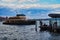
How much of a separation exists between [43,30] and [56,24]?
2.09 meters

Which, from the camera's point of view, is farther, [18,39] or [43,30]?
[43,30]

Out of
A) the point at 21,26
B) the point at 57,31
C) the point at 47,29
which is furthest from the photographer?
the point at 21,26

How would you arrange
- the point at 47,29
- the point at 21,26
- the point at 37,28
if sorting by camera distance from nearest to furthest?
the point at 47,29 → the point at 37,28 → the point at 21,26

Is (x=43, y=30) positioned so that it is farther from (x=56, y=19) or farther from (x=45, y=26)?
(x=56, y=19)

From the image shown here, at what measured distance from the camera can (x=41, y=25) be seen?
1515 centimetres

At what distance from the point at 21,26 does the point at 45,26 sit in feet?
15.8

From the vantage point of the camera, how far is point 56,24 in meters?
12.9

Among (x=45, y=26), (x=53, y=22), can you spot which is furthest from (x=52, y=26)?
(x=45, y=26)

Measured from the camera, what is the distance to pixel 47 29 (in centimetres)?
1432

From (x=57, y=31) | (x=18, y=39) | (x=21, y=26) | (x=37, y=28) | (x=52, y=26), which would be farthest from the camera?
(x=21, y=26)

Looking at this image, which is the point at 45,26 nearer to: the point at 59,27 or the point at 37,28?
the point at 37,28

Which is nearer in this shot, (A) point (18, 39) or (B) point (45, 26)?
(A) point (18, 39)

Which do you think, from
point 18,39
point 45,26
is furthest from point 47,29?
point 18,39

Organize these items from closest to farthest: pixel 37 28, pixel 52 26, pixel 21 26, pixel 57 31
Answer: pixel 57 31 → pixel 52 26 → pixel 37 28 → pixel 21 26
